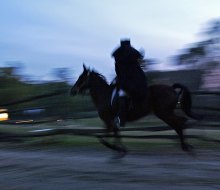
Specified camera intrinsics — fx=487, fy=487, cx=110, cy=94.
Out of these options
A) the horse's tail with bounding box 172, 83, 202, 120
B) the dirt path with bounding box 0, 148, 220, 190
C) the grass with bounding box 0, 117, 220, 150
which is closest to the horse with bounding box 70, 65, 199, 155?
the horse's tail with bounding box 172, 83, 202, 120

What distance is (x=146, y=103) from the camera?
9062 mm

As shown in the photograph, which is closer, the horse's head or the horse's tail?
the horse's tail

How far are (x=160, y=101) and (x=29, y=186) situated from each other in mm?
3116

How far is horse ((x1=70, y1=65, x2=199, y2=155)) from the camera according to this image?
906 centimetres

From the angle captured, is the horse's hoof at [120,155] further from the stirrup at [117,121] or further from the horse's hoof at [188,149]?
the horse's hoof at [188,149]

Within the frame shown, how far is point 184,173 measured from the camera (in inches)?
302

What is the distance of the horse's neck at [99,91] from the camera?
9.58 meters

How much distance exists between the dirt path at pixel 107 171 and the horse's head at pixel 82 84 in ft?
4.57

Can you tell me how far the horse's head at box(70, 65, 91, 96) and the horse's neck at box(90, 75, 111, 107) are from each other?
147mm

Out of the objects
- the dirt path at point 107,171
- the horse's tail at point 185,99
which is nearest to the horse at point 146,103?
the horse's tail at point 185,99

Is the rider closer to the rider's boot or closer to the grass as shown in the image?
the rider's boot

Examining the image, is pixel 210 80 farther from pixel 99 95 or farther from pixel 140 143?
pixel 99 95

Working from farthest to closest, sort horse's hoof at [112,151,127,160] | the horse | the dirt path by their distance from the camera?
horse's hoof at [112,151,127,160]
the horse
the dirt path

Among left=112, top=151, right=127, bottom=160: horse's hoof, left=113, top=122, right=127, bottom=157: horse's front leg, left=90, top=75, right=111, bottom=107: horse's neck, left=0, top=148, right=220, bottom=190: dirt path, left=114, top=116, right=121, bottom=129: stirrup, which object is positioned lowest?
left=0, top=148, right=220, bottom=190: dirt path
